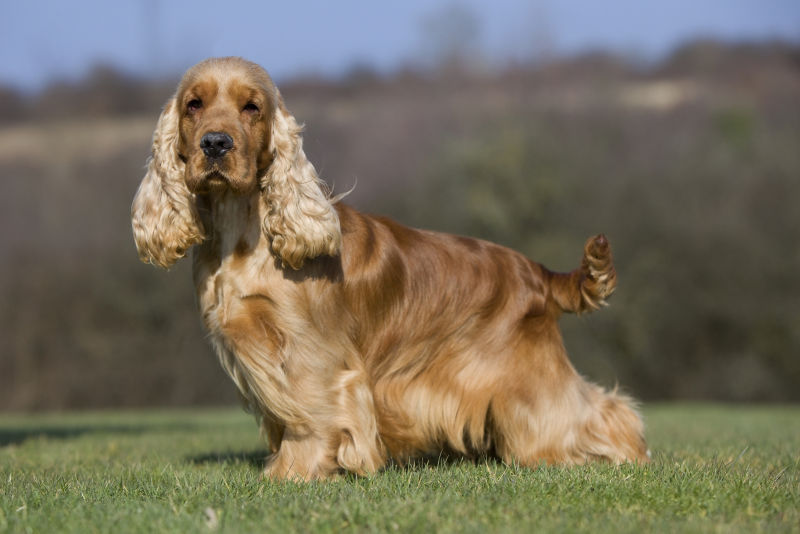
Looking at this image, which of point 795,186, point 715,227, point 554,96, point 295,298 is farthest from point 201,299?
point 554,96

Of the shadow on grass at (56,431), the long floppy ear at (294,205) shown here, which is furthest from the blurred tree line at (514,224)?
the long floppy ear at (294,205)


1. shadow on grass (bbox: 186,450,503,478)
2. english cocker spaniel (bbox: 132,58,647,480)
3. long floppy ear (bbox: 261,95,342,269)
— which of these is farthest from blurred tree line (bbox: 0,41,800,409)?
long floppy ear (bbox: 261,95,342,269)

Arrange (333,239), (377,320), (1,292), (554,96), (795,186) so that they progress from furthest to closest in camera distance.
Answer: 1. (554,96)
2. (795,186)
3. (1,292)
4. (377,320)
5. (333,239)

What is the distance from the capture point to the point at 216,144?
392 cm

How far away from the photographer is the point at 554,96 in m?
25.2

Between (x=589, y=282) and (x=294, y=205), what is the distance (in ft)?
5.42

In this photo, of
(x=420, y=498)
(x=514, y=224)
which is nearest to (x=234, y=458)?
(x=420, y=498)

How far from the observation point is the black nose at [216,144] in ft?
12.8

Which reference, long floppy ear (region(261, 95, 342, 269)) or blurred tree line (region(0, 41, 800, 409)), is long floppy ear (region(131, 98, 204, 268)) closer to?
long floppy ear (region(261, 95, 342, 269))

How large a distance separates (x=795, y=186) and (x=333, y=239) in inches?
765

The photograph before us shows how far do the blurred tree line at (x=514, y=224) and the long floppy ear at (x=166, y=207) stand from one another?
575 inches

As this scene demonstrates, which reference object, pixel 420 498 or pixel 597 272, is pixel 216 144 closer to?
pixel 420 498

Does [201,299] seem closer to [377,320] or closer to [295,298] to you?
[295,298]

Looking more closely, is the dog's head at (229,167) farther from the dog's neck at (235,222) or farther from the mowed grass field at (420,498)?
the mowed grass field at (420,498)
